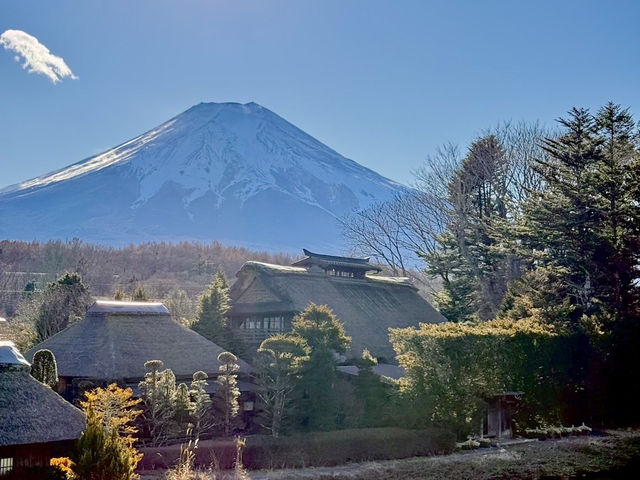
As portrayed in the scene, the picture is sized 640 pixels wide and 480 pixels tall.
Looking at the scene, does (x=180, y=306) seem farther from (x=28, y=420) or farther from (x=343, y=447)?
(x=28, y=420)

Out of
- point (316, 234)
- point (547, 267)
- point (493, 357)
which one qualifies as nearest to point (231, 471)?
point (493, 357)

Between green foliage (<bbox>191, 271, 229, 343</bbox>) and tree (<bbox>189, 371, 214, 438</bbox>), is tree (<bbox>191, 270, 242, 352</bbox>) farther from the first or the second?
tree (<bbox>189, 371, 214, 438</bbox>)

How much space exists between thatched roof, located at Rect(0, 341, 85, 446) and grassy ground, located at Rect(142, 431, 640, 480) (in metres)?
2.68

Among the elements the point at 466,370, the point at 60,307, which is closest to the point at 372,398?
the point at 466,370

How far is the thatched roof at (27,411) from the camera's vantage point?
50.9ft

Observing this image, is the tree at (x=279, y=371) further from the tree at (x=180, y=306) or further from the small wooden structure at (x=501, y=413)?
Answer: the tree at (x=180, y=306)

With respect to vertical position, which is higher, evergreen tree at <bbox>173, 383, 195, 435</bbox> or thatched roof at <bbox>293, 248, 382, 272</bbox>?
thatched roof at <bbox>293, 248, 382, 272</bbox>

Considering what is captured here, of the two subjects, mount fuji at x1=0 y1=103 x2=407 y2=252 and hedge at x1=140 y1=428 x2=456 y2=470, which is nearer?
hedge at x1=140 y1=428 x2=456 y2=470

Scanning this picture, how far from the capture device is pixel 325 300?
3272 cm

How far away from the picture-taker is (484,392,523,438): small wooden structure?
77.4 feet

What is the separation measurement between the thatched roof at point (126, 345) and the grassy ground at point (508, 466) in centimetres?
788

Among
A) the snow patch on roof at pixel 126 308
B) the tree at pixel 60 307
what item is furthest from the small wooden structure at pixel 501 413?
the tree at pixel 60 307

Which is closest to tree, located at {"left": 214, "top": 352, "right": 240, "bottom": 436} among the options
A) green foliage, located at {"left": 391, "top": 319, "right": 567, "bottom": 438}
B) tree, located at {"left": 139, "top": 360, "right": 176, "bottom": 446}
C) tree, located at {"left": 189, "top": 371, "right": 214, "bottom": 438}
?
tree, located at {"left": 189, "top": 371, "right": 214, "bottom": 438}

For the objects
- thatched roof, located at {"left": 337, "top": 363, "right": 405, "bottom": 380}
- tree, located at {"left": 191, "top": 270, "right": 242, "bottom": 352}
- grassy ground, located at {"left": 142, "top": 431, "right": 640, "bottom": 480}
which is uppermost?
tree, located at {"left": 191, "top": 270, "right": 242, "bottom": 352}
